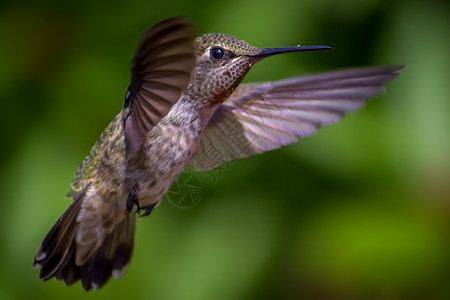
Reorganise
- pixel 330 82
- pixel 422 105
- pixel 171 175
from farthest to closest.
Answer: pixel 422 105
pixel 330 82
pixel 171 175

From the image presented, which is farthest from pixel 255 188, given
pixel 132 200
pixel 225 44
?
pixel 225 44

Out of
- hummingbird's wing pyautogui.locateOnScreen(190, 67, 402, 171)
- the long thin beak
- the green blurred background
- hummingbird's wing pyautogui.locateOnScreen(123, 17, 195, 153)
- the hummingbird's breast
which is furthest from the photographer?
the green blurred background

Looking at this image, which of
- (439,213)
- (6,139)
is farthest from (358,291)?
(6,139)

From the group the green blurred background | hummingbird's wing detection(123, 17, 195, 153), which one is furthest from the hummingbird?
the green blurred background

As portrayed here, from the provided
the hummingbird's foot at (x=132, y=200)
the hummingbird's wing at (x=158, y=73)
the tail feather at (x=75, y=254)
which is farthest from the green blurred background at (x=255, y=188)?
the hummingbird's wing at (x=158, y=73)

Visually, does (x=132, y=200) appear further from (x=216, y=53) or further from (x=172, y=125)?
(x=216, y=53)

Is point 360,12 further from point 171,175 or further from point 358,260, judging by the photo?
point 171,175

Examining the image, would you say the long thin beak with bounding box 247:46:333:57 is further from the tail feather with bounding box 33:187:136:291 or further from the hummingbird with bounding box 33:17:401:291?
the tail feather with bounding box 33:187:136:291
